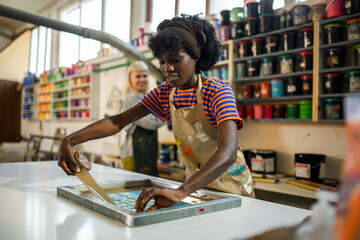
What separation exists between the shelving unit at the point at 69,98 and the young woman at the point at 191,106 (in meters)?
4.30

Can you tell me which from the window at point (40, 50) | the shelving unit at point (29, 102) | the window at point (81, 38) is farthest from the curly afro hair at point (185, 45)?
the window at point (40, 50)

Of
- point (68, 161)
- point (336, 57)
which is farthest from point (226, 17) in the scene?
point (68, 161)

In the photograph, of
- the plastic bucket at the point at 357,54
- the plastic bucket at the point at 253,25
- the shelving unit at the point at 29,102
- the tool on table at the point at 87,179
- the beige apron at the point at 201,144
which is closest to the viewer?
the tool on table at the point at 87,179

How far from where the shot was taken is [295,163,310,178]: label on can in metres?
2.43

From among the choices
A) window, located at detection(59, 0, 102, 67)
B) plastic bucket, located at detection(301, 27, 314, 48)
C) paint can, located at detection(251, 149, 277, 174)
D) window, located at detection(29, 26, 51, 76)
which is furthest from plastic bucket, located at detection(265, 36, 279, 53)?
window, located at detection(29, 26, 51, 76)

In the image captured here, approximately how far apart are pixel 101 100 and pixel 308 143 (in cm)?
375

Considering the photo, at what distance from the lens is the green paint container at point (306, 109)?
2568mm

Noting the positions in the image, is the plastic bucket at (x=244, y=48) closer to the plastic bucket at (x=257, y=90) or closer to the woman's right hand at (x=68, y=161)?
the plastic bucket at (x=257, y=90)

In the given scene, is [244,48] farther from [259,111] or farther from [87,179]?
[87,179]

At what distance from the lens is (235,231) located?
0.68 m

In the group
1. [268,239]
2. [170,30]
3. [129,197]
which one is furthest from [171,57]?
[268,239]

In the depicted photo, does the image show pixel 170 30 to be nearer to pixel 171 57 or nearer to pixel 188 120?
A: pixel 171 57

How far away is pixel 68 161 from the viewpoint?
1129 mm

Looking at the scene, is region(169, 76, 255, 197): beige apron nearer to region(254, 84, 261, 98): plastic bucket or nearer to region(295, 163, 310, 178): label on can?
region(295, 163, 310, 178): label on can
